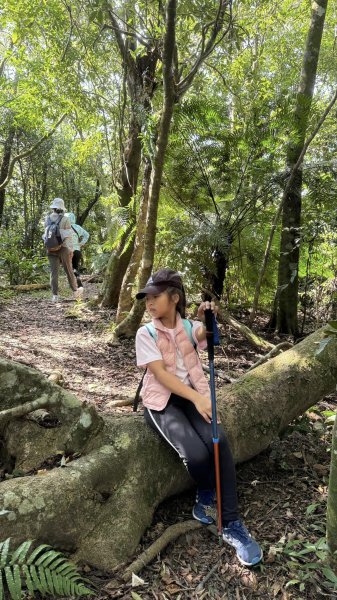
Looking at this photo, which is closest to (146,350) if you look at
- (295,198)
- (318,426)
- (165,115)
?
(318,426)

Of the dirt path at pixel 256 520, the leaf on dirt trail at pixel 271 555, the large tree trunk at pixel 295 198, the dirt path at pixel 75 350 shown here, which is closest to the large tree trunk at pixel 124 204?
the dirt path at pixel 75 350

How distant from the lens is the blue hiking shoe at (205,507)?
253cm

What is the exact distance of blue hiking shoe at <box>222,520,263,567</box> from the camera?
7.23ft

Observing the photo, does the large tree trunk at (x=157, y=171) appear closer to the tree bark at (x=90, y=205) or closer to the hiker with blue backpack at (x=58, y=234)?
the hiker with blue backpack at (x=58, y=234)

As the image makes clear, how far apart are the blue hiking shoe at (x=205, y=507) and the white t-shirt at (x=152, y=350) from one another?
719mm

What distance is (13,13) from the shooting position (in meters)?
6.39

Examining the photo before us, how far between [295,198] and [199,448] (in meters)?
4.88

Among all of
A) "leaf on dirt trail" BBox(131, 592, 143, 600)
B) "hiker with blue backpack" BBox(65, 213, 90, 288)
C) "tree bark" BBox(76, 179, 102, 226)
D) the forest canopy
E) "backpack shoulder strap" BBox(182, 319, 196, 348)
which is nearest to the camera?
"leaf on dirt trail" BBox(131, 592, 143, 600)

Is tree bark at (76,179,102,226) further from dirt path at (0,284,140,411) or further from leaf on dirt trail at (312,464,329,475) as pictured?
leaf on dirt trail at (312,464,329,475)

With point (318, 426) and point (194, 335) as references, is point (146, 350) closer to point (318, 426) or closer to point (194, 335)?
point (194, 335)

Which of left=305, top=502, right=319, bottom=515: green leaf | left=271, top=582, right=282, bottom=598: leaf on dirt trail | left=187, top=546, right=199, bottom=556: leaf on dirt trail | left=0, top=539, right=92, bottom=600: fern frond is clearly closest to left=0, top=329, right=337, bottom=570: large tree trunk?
left=0, top=539, right=92, bottom=600: fern frond

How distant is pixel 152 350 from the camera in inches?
108

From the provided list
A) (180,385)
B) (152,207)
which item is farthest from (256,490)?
(152,207)

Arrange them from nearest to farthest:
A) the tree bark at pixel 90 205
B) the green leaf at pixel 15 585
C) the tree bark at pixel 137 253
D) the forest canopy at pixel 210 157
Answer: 1. the green leaf at pixel 15 585
2. the forest canopy at pixel 210 157
3. the tree bark at pixel 137 253
4. the tree bark at pixel 90 205
